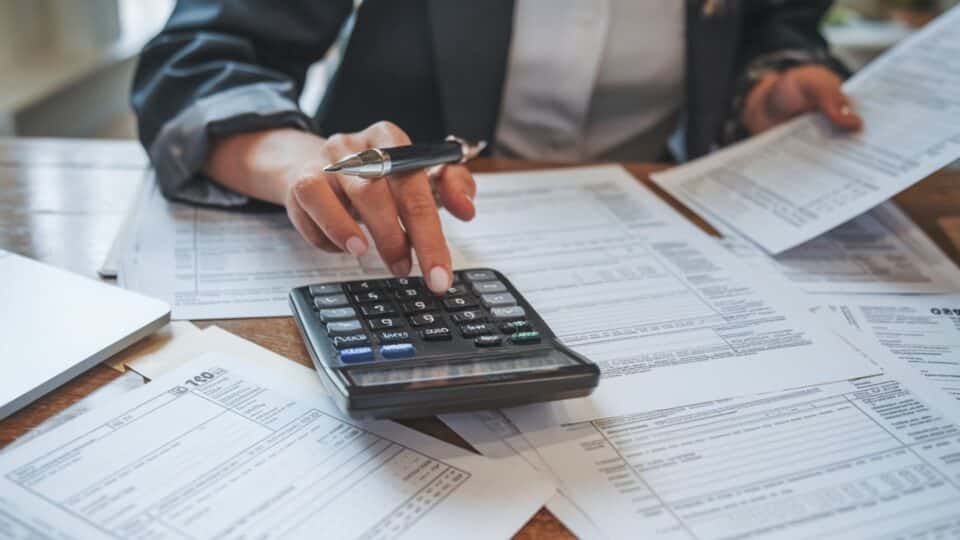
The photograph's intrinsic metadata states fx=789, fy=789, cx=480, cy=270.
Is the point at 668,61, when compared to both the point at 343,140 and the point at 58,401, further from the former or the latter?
the point at 58,401

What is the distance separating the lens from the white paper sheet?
0.30 meters

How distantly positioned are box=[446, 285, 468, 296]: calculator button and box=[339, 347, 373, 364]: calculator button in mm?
83

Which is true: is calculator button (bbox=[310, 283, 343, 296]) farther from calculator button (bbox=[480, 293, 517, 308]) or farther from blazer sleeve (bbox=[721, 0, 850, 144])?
blazer sleeve (bbox=[721, 0, 850, 144])

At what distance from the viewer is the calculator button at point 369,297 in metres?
0.43

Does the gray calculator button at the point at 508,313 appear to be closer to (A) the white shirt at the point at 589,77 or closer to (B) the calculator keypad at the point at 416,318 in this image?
(B) the calculator keypad at the point at 416,318

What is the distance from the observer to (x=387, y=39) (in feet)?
2.73

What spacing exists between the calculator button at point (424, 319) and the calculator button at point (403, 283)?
0.12ft

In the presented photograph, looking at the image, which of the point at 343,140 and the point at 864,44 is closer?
the point at 343,140

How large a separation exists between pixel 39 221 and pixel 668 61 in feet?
2.30

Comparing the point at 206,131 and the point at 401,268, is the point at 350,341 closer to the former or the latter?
the point at 401,268

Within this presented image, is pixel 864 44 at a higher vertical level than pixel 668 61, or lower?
lower

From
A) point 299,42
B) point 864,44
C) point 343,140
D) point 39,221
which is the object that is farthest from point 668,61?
point 864,44

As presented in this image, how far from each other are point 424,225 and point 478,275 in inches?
1.7

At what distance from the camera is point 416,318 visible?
41 centimetres
